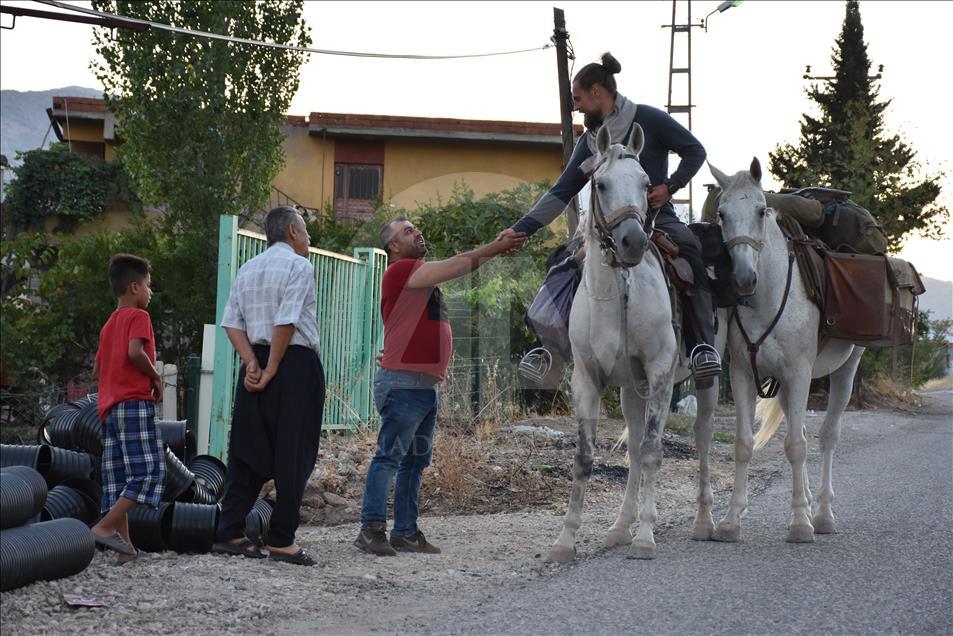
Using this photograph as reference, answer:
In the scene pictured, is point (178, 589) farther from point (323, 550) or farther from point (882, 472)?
point (882, 472)

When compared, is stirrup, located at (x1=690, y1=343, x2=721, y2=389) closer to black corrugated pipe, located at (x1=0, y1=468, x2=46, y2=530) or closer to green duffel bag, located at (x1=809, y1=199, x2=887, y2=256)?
green duffel bag, located at (x1=809, y1=199, x2=887, y2=256)

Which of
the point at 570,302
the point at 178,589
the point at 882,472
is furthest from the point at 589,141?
the point at 882,472

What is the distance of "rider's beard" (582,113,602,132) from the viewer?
7.59 metres

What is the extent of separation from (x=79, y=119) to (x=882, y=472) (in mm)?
30793

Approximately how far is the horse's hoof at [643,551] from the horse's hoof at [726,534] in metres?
1.06

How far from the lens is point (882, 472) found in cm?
1239

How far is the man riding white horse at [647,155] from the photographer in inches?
293

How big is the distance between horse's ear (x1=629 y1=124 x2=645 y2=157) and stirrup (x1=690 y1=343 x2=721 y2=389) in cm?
143

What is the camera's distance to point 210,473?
824 centimetres

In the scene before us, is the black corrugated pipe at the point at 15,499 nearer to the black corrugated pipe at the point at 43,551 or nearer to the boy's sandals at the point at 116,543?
the black corrugated pipe at the point at 43,551

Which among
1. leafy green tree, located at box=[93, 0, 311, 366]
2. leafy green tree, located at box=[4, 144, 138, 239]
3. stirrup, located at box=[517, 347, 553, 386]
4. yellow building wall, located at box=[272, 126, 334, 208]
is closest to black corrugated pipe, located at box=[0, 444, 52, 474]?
stirrup, located at box=[517, 347, 553, 386]

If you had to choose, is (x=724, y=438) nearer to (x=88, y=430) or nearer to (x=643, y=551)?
(x=643, y=551)

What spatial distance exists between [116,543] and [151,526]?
→ 0.40m

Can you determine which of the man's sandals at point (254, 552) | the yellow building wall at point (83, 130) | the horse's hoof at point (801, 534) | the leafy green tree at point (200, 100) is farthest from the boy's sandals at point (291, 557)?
the yellow building wall at point (83, 130)
